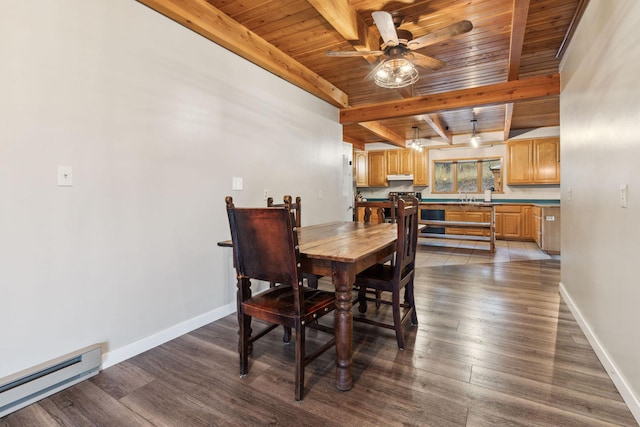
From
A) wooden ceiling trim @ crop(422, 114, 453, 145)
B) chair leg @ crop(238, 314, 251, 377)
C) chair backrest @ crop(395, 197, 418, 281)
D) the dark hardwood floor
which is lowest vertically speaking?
the dark hardwood floor

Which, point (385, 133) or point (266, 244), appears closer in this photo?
point (266, 244)

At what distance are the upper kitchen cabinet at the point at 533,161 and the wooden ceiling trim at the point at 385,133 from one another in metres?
2.27

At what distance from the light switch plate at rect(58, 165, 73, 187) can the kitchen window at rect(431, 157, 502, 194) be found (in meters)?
7.41

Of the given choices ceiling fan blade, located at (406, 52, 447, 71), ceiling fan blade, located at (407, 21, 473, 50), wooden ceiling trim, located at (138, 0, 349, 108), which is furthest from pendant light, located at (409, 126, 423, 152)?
ceiling fan blade, located at (407, 21, 473, 50)

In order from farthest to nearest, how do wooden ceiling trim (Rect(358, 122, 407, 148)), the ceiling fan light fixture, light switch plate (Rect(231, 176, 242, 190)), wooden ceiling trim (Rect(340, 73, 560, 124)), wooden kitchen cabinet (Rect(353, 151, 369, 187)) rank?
wooden kitchen cabinet (Rect(353, 151, 369, 187)) < wooden ceiling trim (Rect(358, 122, 407, 148)) < wooden ceiling trim (Rect(340, 73, 560, 124)) < light switch plate (Rect(231, 176, 242, 190)) < the ceiling fan light fixture

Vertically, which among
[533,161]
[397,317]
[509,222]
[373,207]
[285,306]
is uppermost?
[533,161]

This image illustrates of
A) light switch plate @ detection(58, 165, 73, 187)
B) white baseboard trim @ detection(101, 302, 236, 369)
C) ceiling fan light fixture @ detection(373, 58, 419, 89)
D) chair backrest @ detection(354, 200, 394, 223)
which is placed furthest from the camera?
chair backrest @ detection(354, 200, 394, 223)

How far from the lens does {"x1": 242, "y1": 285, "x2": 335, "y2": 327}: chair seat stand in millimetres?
1603

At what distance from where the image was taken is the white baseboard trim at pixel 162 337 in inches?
75.5

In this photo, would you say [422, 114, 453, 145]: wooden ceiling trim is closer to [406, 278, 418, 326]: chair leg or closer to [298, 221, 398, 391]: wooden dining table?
[406, 278, 418, 326]: chair leg

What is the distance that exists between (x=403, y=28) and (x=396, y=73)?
1.61 feet

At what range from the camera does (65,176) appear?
170cm

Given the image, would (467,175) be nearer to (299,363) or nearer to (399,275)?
(399,275)

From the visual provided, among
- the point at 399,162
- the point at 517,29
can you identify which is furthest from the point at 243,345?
the point at 399,162
